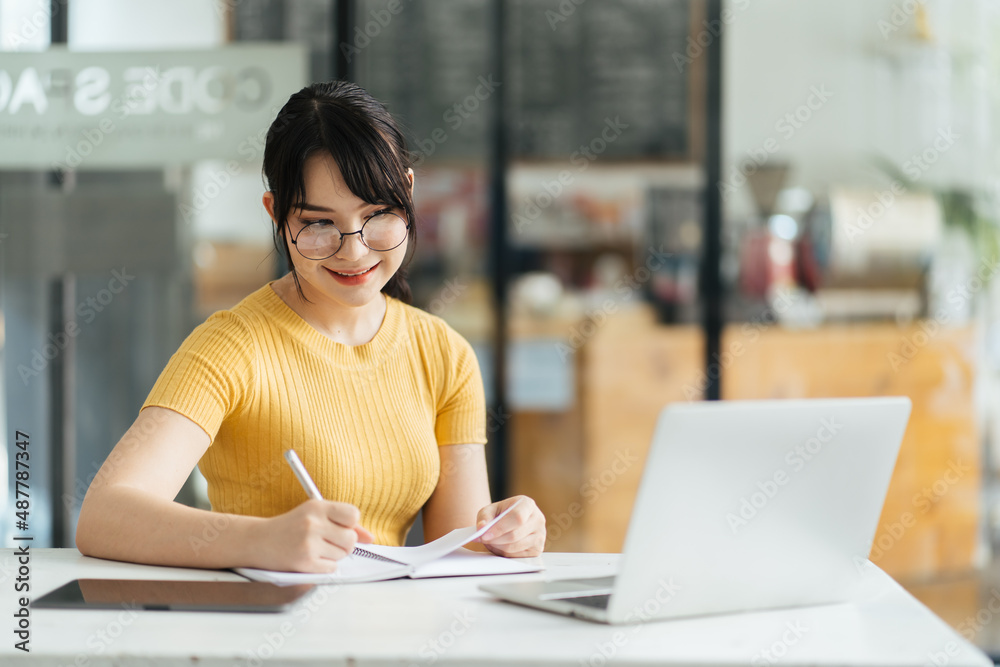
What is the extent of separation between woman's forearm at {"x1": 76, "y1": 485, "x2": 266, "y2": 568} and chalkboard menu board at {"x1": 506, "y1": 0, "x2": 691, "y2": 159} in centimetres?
215

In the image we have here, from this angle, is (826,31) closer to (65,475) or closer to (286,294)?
(286,294)

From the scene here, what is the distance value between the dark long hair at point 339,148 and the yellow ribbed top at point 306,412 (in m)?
0.13

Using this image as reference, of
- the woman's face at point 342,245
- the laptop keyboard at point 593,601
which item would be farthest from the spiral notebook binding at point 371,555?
the woman's face at point 342,245

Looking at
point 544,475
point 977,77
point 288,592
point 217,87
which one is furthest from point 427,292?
point 288,592

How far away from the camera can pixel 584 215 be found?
10.4 ft

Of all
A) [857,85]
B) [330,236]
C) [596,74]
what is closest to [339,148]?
[330,236]

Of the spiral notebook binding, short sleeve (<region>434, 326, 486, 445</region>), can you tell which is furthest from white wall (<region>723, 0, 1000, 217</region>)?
the spiral notebook binding

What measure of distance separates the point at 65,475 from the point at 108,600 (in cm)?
185

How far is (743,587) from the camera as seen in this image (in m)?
0.91

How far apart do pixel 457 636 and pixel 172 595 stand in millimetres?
301

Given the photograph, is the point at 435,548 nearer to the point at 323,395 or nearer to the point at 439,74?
the point at 323,395

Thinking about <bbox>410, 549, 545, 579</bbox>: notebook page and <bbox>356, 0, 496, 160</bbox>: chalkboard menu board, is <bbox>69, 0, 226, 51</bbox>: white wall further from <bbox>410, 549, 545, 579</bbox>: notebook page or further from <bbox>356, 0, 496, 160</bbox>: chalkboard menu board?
<bbox>410, 549, 545, 579</bbox>: notebook page

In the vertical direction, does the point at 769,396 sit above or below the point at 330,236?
below

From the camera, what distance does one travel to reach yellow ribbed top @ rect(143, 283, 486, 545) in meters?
1.28
